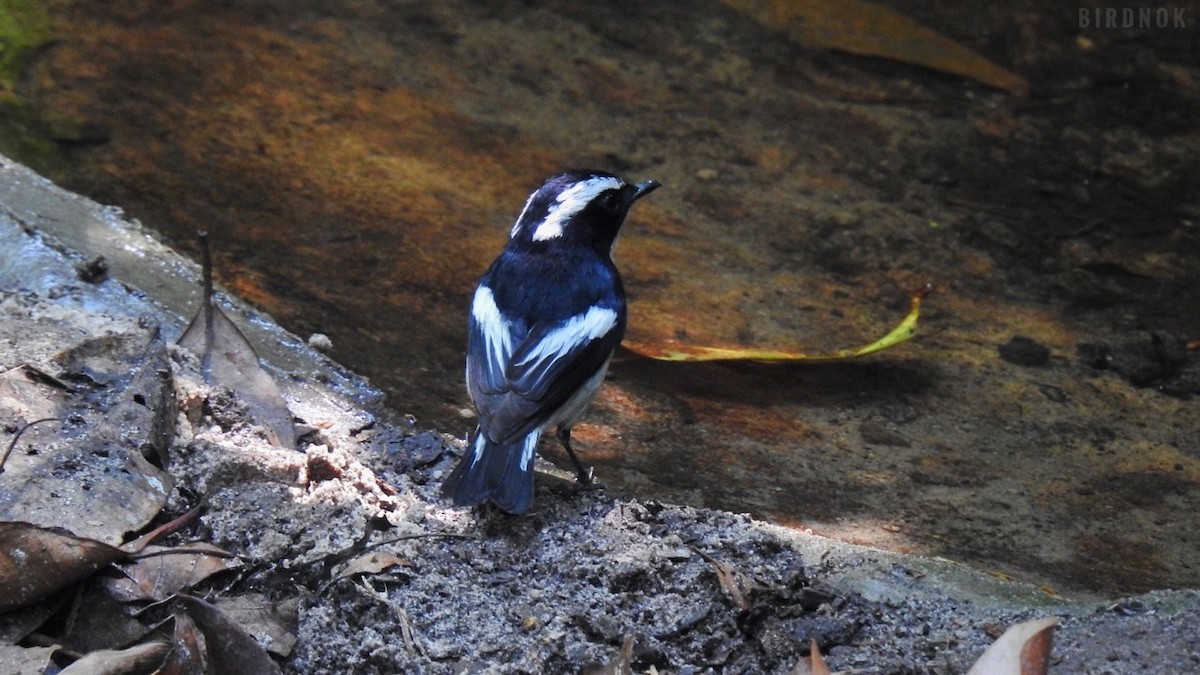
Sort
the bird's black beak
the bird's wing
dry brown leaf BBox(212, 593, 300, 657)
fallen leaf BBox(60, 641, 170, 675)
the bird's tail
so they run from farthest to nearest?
the bird's black beak, the bird's wing, the bird's tail, dry brown leaf BBox(212, 593, 300, 657), fallen leaf BBox(60, 641, 170, 675)

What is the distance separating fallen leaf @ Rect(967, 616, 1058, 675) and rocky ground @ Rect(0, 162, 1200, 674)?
0.55ft

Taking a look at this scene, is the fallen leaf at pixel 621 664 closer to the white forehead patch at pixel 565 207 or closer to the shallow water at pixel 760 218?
the shallow water at pixel 760 218

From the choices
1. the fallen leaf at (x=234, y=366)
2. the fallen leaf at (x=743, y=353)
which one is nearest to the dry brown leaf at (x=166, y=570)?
the fallen leaf at (x=234, y=366)

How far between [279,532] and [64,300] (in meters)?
1.40

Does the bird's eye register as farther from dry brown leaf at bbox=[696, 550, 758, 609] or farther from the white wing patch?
dry brown leaf at bbox=[696, 550, 758, 609]

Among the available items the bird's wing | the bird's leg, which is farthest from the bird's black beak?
the bird's leg

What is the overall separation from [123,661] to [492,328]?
1.54m

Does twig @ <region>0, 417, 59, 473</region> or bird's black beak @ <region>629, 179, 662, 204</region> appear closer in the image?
twig @ <region>0, 417, 59, 473</region>

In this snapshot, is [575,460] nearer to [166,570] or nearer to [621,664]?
[621,664]

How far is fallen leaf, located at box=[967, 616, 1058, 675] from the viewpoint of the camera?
2789 millimetres

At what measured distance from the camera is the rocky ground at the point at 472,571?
302 cm

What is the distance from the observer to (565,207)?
175 inches

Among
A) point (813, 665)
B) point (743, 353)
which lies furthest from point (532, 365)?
point (813, 665)

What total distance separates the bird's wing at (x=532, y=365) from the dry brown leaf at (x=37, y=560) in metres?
1.09
